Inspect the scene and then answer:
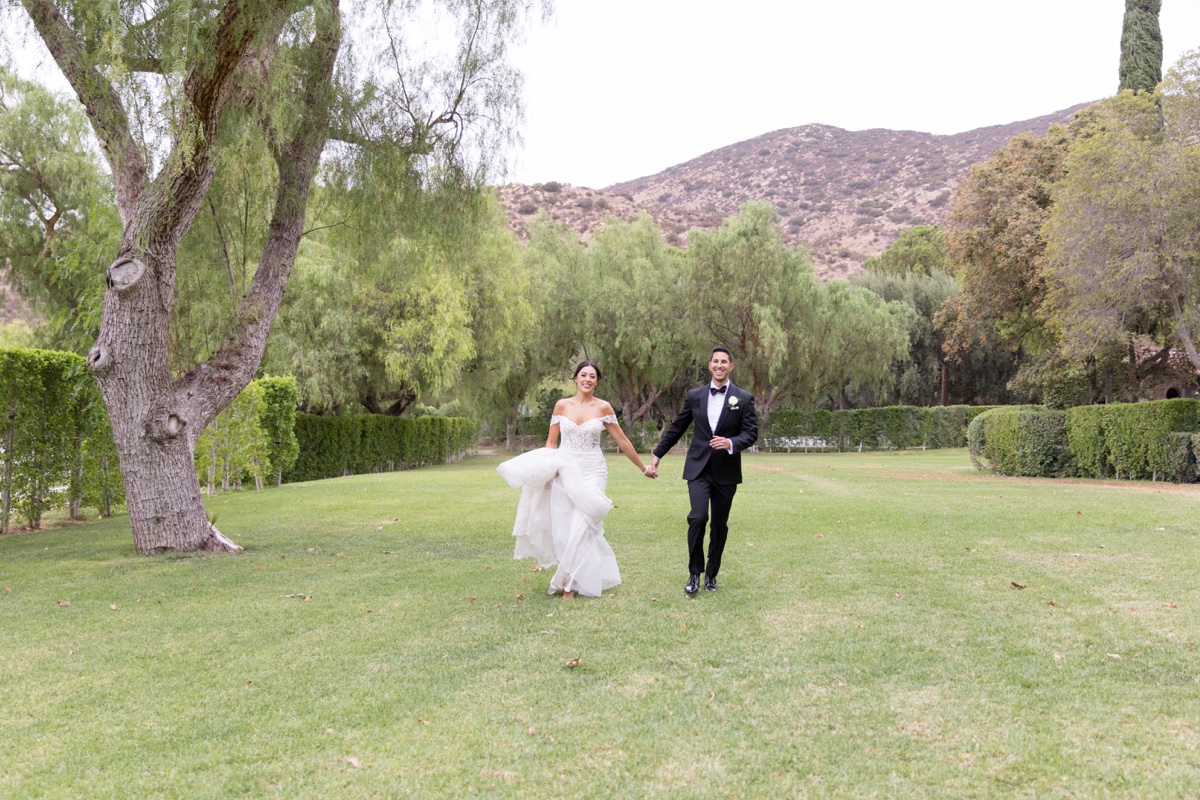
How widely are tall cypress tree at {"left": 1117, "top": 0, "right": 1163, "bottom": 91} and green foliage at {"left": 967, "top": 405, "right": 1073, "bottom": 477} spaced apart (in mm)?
12772

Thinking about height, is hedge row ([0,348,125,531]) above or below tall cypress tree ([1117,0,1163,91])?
below

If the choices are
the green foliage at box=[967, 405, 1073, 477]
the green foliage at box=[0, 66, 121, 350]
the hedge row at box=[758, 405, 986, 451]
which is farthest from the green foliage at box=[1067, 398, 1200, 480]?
the green foliage at box=[0, 66, 121, 350]

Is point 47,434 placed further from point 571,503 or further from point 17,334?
point 17,334

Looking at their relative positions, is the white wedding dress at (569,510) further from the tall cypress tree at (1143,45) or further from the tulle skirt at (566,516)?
the tall cypress tree at (1143,45)

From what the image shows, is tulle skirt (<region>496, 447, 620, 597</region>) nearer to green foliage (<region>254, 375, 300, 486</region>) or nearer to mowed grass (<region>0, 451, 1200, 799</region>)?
mowed grass (<region>0, 451, 1200, 799</region>)

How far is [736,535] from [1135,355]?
20.4m

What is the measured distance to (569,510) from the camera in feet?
22.6

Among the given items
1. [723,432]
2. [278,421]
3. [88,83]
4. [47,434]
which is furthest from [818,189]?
[723,432]

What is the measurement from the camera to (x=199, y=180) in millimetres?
8742

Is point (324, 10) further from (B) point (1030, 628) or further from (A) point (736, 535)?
(B) point (1030, 628)

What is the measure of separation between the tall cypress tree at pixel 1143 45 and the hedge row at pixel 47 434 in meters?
31.1

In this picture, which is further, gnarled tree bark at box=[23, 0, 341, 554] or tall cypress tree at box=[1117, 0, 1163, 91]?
tall cypress tree at box=[1117, 0, 1163, 91]

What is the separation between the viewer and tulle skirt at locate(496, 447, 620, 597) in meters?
6.77

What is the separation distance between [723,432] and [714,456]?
0.22 metres
